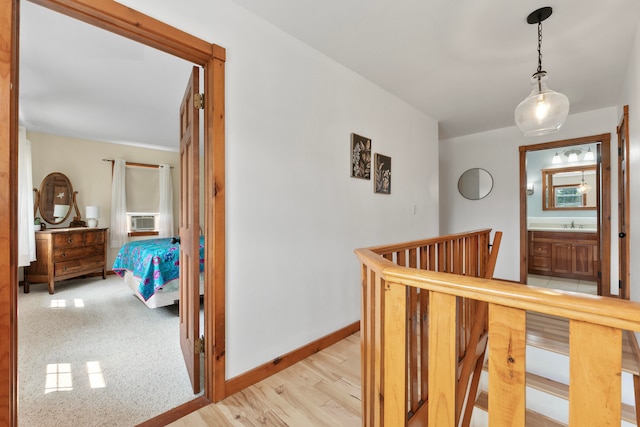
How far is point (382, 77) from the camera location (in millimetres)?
2623

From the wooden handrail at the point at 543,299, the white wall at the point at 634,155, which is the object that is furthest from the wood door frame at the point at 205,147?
the white wall at the point at 634,155

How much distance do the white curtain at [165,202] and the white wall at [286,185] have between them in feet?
14.6

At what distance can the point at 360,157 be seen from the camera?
2.58m

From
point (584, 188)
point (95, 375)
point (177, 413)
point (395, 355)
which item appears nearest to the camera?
point (395, 355)

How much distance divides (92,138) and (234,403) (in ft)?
16.8

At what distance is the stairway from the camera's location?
1856 millimetres

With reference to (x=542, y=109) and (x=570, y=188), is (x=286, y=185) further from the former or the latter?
(x=570, y=188)

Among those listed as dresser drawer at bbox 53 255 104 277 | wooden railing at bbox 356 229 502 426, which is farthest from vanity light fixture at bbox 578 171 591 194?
dresser drawer at bbox 53 255 104 277

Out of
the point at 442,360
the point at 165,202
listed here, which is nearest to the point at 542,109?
→ the point at 442,360

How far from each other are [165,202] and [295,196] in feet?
14.8

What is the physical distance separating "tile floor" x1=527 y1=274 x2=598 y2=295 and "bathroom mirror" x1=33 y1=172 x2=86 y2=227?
24.2 ft

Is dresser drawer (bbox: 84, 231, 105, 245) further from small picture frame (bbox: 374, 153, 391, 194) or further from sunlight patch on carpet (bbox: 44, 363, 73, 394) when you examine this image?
small picture frame (bbox: 374, 153, 391, 194)

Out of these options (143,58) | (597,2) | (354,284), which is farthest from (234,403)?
(597,2)

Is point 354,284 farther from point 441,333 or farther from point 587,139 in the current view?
point 587,139
